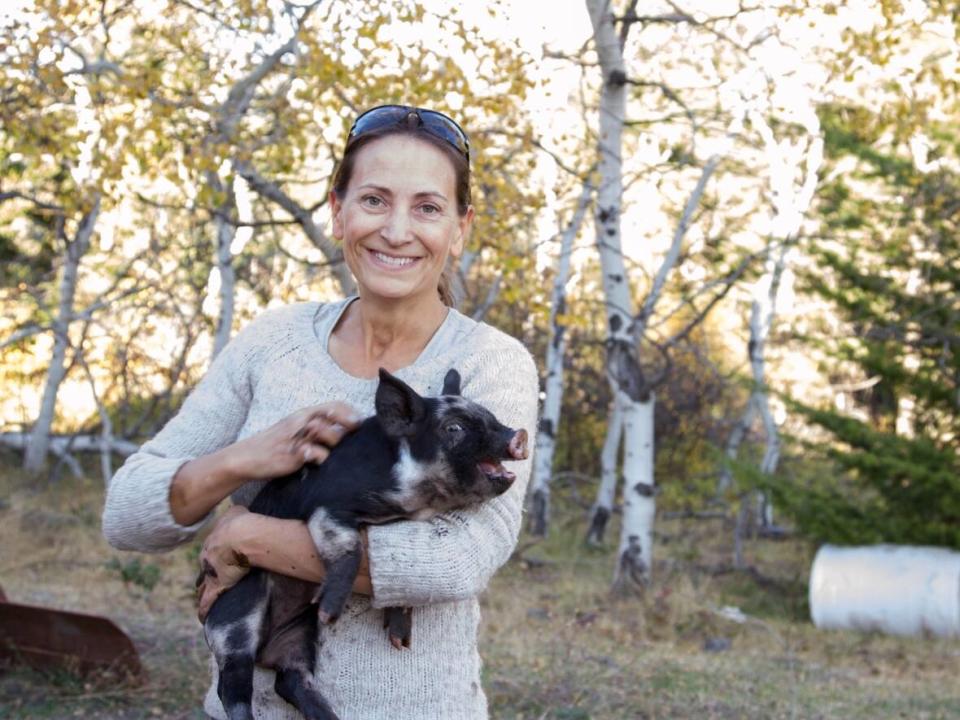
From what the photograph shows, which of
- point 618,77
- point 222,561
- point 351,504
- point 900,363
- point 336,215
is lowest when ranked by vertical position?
point 222,561

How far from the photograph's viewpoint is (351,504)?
7.04 feet

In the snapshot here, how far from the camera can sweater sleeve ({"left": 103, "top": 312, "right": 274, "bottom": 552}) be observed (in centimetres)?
229

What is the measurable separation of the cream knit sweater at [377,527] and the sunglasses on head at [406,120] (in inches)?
13.9

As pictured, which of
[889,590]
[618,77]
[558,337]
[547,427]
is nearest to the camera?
[618,77]

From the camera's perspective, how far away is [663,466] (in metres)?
21.5

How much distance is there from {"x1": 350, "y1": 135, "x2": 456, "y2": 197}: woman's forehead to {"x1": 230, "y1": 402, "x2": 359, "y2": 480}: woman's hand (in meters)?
0.44

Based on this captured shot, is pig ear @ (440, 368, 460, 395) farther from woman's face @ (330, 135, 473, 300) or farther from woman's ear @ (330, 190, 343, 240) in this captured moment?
woman's ear @ (330, 190, 343, 240)

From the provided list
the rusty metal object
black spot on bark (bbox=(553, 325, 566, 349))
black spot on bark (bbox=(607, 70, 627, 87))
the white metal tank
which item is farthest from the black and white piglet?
black spot on bark (bbox=(553, 325, 566, 349))

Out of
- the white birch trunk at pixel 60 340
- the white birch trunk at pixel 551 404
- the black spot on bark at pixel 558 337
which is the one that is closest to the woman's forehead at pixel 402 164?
the white birch trunk at pixel 60 340

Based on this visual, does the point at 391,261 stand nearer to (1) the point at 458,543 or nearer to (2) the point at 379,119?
(2) the point at 379,119

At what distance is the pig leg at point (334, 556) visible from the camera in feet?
6.84

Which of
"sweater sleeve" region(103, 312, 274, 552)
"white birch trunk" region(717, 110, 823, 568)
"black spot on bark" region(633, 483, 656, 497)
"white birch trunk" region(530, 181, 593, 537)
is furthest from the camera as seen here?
"white birch trunk" region(530, 181, 593, 537)

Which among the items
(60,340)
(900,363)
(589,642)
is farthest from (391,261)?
(60,340)

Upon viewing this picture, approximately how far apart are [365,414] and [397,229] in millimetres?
347
